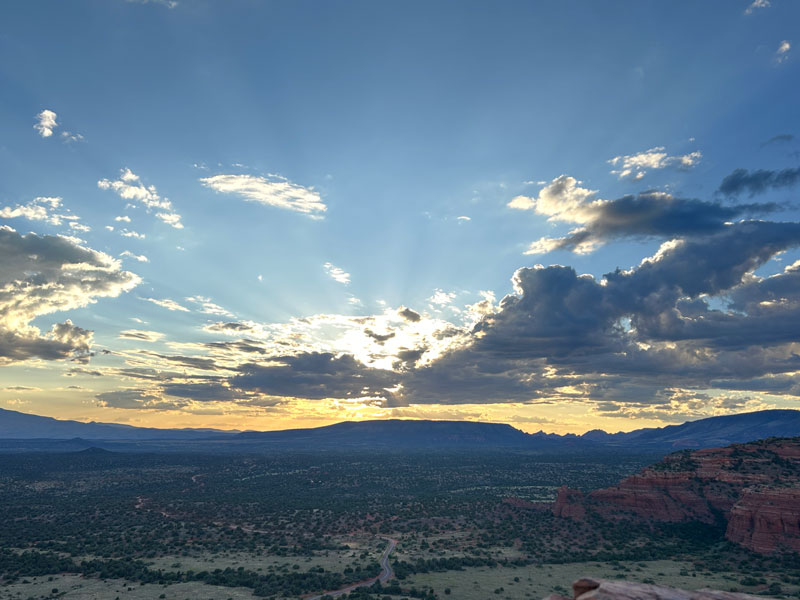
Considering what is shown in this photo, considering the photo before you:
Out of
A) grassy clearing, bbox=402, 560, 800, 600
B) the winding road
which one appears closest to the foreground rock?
grassy clearing, bbox=402, 560, 800, 600

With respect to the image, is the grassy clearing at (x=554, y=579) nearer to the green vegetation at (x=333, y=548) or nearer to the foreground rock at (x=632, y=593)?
the green vegetation at (x=333, y=548)

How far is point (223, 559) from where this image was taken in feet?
241

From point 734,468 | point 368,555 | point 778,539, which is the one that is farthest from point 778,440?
point 368,555

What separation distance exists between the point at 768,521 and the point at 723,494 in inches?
679

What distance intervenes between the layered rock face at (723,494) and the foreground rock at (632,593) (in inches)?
2615

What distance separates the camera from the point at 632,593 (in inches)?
797

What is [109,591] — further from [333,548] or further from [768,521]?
[768,521]

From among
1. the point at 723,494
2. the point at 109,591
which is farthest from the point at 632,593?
the point at 723,494

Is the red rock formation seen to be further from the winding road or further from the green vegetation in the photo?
the winding road

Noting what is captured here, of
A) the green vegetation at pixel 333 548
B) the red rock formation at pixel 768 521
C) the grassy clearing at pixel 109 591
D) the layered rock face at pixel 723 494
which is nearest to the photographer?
the grassy clearing at pixel 109 591

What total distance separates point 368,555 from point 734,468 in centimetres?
7081

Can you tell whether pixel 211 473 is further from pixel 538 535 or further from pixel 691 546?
pixel 691 546

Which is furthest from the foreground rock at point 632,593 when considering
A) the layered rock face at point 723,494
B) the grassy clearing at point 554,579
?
the layered rock face at point 723,494

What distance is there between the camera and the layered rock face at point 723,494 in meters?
71.5
